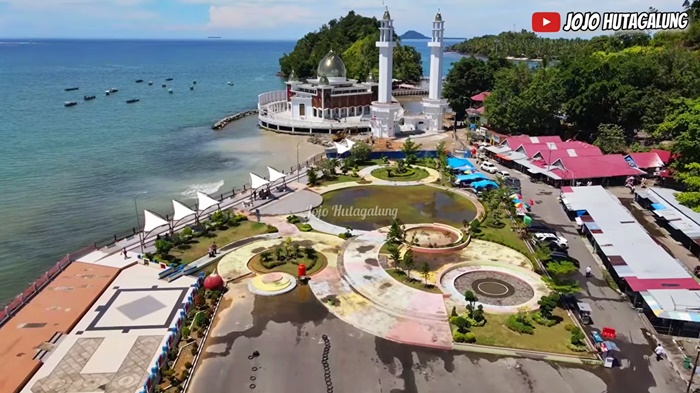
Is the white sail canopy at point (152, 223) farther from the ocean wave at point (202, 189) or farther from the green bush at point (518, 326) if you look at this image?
the green bush at point (518, 326)

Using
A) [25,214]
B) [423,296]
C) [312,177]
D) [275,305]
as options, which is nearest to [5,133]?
[25,214]

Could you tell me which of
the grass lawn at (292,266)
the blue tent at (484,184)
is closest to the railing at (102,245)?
the grass lawn at (292,266)

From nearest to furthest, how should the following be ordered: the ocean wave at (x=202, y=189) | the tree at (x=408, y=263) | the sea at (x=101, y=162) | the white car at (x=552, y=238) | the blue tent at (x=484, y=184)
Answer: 1. the tree at (x=408, y=263)
2. the white car at (x=552, y=238)
3. the sea at (x=101, y=162)
4. the blue tent at (x=484, y=184)
5. the ocean wave at (x=202, y=189)

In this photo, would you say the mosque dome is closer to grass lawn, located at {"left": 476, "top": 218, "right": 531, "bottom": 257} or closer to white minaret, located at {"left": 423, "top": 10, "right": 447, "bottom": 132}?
white minaret, located at {"left": 423, "top": 10, "right": 447, "bottom": 132}

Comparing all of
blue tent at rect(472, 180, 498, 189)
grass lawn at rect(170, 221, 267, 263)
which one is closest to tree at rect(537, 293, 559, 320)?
grass lawn at rect(170, 221, 267, 263)

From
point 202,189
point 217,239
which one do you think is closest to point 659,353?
point 217,239

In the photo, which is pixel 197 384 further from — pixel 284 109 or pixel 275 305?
pixel 284 109
